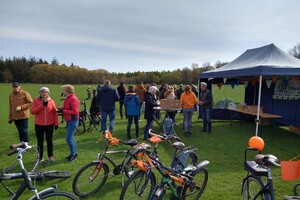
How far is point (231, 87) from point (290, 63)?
11.5 ft

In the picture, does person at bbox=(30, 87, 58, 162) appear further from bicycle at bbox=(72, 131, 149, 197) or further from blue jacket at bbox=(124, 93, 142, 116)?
blue jacket at bbox=(124, 93, 142, 116)

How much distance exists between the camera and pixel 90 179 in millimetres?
3613

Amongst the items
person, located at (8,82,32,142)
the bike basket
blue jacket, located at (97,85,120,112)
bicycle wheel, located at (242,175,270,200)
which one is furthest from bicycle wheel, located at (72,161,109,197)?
blue jacket, located at (97,85,120,112)

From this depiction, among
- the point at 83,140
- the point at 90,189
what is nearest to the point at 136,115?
the point at 83,140

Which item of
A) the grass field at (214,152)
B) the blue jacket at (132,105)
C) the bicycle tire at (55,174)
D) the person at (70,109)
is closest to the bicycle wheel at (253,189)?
the grass field at (214,152)

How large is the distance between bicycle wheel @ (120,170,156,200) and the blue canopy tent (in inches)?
191

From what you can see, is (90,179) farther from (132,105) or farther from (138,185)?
(132,105)

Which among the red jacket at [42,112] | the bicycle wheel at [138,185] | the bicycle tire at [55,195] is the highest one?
the red jacket at [42,112]

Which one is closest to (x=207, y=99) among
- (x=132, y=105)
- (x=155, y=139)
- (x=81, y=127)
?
(x=132, y=105)

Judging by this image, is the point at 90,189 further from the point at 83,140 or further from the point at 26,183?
the point at 83,140

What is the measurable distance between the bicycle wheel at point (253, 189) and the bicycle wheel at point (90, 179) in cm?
204

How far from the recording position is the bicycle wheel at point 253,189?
8.31 ft

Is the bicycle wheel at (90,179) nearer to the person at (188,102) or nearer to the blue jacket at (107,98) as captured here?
the blue jacket at (107,98)

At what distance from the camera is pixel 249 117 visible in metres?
10.6
